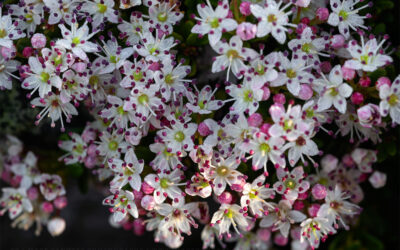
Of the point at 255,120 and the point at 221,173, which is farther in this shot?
the point at 221,173

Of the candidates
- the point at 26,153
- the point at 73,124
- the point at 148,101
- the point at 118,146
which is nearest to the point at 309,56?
the point at 148,101

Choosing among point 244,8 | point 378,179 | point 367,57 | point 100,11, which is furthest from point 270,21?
point 378,179

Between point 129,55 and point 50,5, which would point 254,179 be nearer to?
point 129,55

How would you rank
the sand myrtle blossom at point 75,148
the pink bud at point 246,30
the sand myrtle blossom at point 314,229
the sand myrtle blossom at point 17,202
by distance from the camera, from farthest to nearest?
the sand myrtle blossom at point 17,202 → the sand myrtle blossom at point 75,148 → the sand myrtle blossom at point 314,229 → the pink bud at point 246,30

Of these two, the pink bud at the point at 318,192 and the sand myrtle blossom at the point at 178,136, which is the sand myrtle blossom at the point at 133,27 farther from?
the pink bud at the point at 318,192

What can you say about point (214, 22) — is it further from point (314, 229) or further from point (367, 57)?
point (314, 229)

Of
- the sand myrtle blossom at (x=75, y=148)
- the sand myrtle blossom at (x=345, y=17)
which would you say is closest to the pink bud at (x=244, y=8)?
the sand myrtle blossom at (x=345, y=17)
